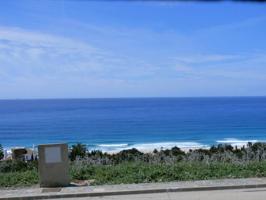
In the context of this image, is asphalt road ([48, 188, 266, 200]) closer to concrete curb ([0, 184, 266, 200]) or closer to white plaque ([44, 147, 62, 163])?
concrete curb ([0, 184, 266, 200])

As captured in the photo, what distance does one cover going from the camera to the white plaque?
11.6 m

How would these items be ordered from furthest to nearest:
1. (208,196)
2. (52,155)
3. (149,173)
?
(149,173) → (52,155) → (208,196)

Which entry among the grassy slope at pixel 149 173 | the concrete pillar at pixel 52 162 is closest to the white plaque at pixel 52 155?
the concrete pillar at pixel 52 162

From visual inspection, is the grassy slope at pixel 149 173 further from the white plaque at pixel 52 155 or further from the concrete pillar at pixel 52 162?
the white plaque at pixel 52 155

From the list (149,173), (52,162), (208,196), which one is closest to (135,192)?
(208,196)

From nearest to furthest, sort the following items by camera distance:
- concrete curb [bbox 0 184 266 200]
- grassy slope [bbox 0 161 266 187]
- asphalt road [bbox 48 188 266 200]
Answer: asphalt road [bbox 48 188 266 200] → concrete curb [bbox 0 184 266 200] → grassy slope [bbox 0 161 266 187]

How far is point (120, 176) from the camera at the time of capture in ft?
41.4

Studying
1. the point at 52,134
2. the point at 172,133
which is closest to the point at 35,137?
the point at 52,134

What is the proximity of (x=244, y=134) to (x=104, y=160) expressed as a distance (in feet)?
169

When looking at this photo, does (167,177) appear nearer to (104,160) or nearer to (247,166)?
(247,166)

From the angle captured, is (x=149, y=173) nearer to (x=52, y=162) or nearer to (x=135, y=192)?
(x=135, y=192)

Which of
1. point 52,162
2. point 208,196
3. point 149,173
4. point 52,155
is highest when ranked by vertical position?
point 52,155

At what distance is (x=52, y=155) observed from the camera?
11609 mm

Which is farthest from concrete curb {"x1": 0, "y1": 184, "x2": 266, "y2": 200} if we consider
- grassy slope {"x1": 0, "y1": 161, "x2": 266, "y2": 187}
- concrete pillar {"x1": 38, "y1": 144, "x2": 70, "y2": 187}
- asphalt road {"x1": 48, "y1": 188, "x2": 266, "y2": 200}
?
grassy slope {"x1": 0, "y1": 161, "x2": 266, "y2": 187}
